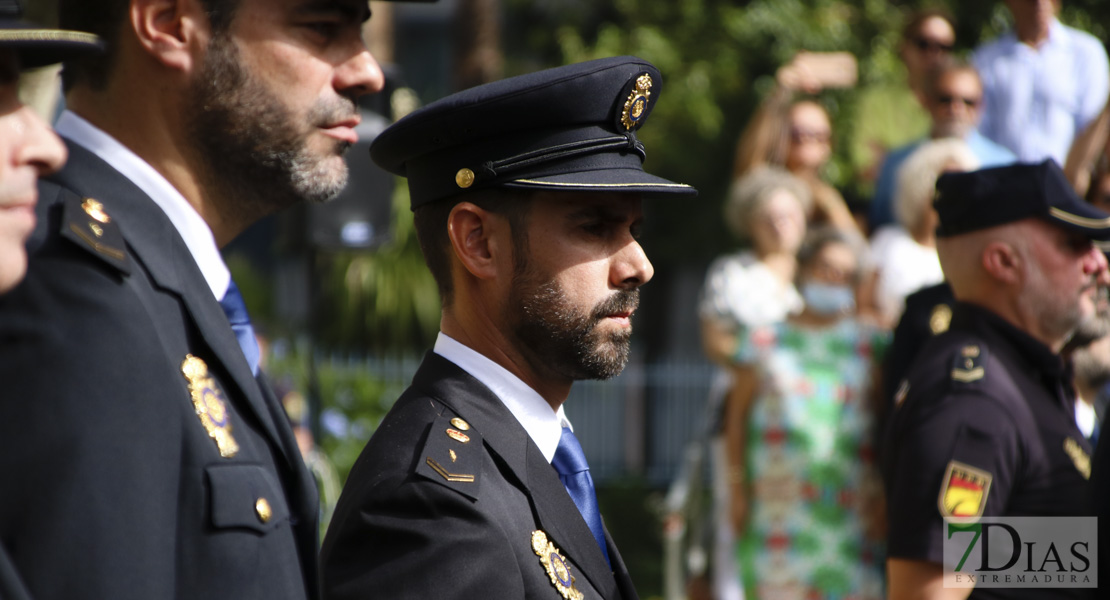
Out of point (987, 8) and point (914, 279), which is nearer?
point (914, 279)

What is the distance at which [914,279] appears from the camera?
16.5 ft

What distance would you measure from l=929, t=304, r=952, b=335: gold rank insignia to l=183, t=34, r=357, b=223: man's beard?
8.46 feet

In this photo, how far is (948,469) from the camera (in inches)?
117

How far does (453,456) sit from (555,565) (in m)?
0.26

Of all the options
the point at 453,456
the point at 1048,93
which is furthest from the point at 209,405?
the point at 1048,93

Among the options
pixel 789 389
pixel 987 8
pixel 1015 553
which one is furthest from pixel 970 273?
pixel 987 8

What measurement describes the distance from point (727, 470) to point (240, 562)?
12.5ft

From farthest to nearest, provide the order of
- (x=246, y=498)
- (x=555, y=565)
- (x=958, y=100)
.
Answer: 1. (x=958, y=100)
2. (x=555, y=565)
3. (x=246, y=498)

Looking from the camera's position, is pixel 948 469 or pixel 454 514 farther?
pixel 948 469

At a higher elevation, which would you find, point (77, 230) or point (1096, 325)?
point (77, 230)

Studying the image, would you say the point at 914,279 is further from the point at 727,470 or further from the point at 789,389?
the point at 727,470

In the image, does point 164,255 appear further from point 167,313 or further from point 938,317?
point 938,317

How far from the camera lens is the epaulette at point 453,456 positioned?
1.90 m

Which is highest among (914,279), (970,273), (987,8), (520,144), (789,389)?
(987,8)
